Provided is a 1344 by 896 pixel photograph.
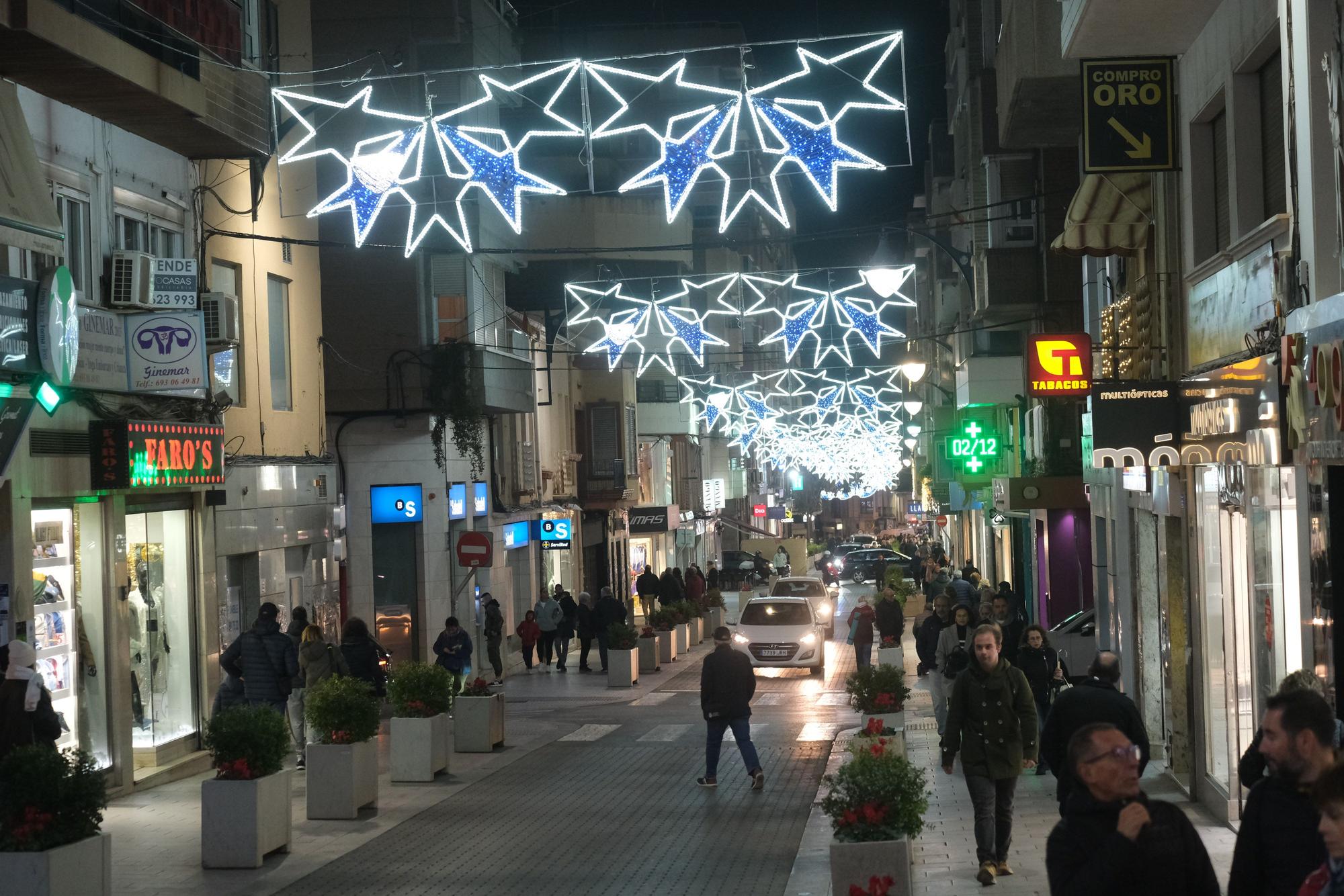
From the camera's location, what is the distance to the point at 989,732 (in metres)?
11.5

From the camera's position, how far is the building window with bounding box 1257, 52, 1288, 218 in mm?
12305

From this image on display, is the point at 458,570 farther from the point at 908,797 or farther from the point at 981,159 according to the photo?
the point at 908,797

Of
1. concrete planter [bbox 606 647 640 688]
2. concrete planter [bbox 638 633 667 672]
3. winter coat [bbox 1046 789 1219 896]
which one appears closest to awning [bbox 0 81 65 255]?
winter coat [bbox 1046 789 1219 896]

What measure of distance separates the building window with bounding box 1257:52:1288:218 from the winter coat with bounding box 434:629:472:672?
15161 mm

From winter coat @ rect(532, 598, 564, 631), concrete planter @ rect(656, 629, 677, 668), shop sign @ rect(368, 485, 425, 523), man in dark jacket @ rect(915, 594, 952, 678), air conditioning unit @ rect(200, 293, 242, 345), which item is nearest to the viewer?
air conditioning unit @ rect(200, 293, 242, 345)

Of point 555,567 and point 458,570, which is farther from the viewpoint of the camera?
point 555,567

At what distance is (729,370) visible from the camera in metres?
71.4

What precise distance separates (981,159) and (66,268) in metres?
23.8

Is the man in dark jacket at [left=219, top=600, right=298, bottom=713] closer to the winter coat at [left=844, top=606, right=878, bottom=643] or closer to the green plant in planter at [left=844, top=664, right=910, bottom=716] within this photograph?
the green plant in planter at [left=844, top=664, right=910, bottom=716]

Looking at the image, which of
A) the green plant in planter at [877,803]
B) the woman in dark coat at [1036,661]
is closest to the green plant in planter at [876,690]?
the woman in dark coat at [1036,661]

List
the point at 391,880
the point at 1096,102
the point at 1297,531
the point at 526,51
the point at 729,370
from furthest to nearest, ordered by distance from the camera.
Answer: the point at 729,370 → the point at 526,51 → the point at 1096,102 → the point at 391,880 → the point at 1297,531

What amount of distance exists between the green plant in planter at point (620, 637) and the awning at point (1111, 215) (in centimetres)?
1549

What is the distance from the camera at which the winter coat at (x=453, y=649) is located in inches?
990

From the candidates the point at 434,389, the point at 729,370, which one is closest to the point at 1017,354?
the point at 434,389
